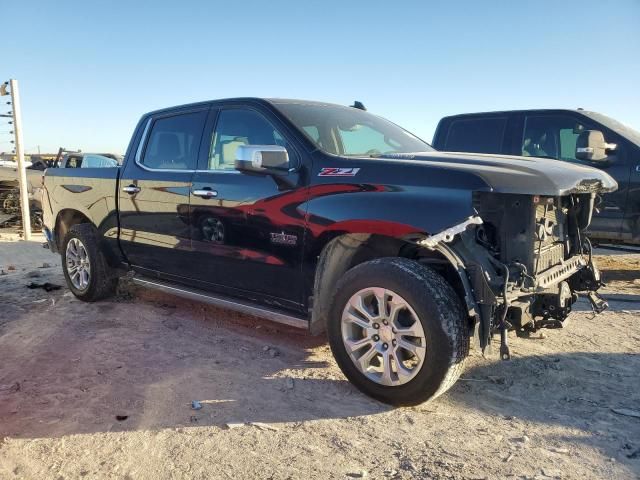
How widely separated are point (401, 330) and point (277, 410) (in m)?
0.87

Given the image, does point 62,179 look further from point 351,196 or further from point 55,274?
point 351,196

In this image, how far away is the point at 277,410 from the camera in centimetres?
317

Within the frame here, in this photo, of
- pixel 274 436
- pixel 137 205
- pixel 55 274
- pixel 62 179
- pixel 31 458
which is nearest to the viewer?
pixel 31 458

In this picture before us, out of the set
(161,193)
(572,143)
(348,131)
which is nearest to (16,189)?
(161,193)

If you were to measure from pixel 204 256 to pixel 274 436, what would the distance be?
5.95 feet

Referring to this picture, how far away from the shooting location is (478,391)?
3.46 metres

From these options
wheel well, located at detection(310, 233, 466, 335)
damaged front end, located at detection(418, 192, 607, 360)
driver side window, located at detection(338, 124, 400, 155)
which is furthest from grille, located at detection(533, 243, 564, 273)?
driver side window, located at detection(338, 124, 400, 155)

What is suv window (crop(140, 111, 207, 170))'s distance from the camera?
4520 mm

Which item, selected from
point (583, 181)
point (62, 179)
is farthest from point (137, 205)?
point (583, 181)

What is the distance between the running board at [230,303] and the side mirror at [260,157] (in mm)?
1020

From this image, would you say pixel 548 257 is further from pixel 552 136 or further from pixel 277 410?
pixel 552 136

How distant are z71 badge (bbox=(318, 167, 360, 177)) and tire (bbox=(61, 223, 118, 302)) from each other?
9.64ft

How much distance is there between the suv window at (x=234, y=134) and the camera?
4078mm

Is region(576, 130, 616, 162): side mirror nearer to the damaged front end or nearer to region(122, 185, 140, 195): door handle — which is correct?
the damaged front end
